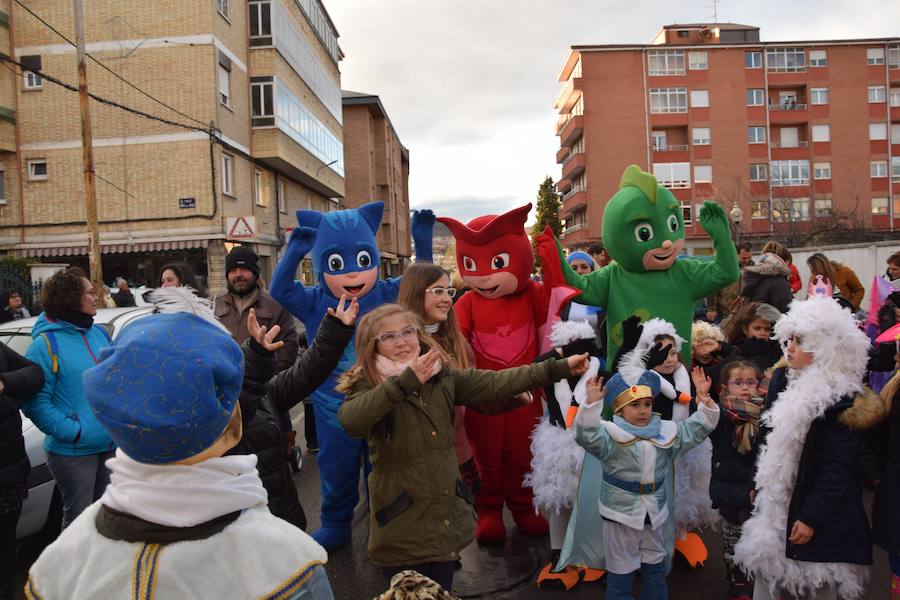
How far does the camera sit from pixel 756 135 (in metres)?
47.4

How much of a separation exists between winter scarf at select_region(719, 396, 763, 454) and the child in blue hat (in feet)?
1.44

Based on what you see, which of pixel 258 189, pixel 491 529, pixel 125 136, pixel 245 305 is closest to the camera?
pixel 491 529

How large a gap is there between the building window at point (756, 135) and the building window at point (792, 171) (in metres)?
1.88

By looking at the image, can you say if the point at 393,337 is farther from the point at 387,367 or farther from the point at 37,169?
the point at 37,169

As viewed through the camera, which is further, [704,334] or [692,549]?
[704,334]

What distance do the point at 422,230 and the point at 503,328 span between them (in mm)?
1120

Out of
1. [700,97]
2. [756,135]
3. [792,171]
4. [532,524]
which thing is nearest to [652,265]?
[532,524]

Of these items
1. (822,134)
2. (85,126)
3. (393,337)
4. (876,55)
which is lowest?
(393,337)

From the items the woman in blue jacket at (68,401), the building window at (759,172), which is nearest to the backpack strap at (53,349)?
the woman in blue jacket at (68,401)

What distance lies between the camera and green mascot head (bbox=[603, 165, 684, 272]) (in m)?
4.44

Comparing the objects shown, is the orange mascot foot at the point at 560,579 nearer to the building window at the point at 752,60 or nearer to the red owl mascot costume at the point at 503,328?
the red owl mascot costume at the point at 503,328

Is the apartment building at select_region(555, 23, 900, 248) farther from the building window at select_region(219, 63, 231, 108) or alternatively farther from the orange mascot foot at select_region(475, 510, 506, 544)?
the orange mascot foot at select_region(475, 510, 506, 544)

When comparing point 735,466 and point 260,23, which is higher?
point 260,23

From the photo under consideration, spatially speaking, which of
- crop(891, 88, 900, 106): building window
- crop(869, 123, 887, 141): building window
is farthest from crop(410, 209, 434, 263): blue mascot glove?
crop(891, 88, 900, 106): building window
